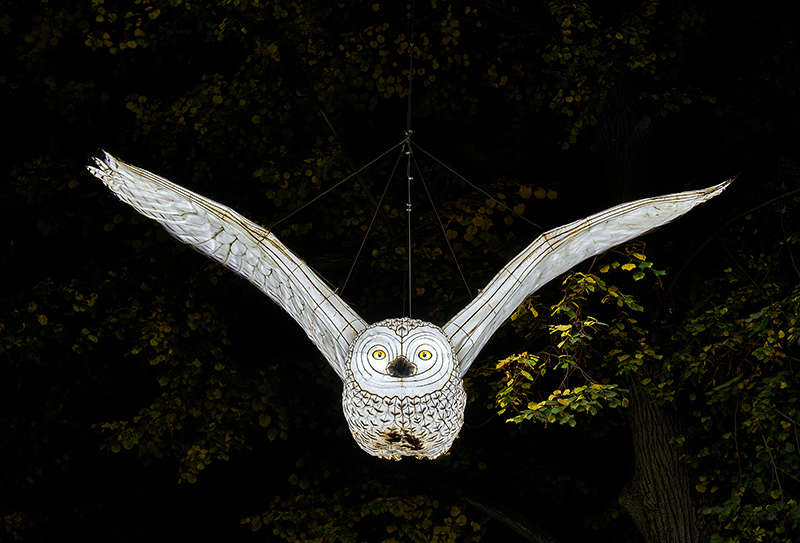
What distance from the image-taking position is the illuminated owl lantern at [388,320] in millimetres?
3451

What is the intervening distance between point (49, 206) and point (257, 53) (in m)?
2.31

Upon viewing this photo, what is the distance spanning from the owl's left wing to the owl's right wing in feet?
1.27

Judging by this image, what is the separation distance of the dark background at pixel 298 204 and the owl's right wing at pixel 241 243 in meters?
3.60

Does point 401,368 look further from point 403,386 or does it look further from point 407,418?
point 407,418

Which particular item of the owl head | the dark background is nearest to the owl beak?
the owl head

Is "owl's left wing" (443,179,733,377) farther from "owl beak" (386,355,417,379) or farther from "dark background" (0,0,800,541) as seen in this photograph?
"dark background" (0,0,800,541)

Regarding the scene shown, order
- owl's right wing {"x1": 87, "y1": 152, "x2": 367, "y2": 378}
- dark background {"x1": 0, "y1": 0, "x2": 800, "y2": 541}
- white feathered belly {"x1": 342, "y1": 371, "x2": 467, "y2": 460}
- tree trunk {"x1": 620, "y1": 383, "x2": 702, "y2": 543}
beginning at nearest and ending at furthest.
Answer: white feathered belly {"x1": 342, "y1": 371, "x2": 467, "y2": 460} < owl's right wing {"x1": 87, "y1": 152, "x2": 367, "y2": 378} < tree trunk {"x1": 620, "y1": 383, "x2": 702, "y2": 543} < dark background {"x1": 0, "y1": 0, "x2": 800, "y2": 541}

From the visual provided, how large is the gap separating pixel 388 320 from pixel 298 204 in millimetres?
4420

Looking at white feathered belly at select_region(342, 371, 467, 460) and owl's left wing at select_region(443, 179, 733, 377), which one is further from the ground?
owl's left wing at select_region(443, 179, 733, 377)

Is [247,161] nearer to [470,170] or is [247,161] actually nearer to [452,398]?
[470,170]

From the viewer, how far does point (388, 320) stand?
3574 millimetres

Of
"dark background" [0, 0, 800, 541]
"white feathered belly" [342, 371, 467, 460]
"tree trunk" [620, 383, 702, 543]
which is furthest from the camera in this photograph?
"dark background" [0, 0, 800, 541]

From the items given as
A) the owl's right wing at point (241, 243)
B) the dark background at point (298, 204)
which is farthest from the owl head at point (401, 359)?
the dark background at point (298, 204)

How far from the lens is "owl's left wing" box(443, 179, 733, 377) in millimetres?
3680
